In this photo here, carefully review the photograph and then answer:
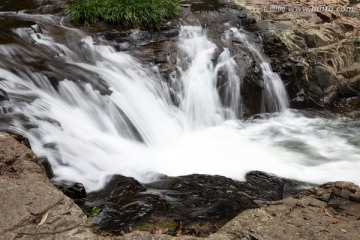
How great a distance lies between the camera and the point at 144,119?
900 centimetres

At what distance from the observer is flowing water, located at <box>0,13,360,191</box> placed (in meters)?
7.07

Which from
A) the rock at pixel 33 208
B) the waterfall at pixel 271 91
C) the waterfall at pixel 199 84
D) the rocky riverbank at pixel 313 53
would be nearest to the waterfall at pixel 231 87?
the waterfall at pixel 199 84

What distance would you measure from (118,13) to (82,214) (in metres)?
8.54

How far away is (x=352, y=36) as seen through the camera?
13.8 metres

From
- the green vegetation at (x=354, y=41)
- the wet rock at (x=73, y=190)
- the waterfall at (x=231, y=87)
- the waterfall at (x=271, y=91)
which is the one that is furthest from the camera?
the green vegetation at (x=354, y=41)

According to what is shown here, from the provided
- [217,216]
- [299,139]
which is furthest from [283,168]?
[217,216]

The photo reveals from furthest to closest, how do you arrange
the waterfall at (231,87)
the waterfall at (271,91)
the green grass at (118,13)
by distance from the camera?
1. the green grass at (118,13)
2. the waterfall at (271,91)
3. the waterfall at (231,87)

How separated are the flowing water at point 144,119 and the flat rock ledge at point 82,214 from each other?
56.5 inches

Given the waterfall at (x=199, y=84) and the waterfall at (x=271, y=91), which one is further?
the waterfall at (x=271, y=91)

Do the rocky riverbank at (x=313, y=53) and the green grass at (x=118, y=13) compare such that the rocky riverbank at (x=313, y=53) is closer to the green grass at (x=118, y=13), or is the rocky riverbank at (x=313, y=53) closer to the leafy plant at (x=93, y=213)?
the green grass at (x=118, y=13)

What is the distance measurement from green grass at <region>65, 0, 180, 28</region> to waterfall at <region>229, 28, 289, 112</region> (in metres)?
3.09

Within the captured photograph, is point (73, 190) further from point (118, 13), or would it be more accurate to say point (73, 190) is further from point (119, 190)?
point (118, 13)

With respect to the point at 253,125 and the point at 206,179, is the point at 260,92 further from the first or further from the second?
the point at 206,179

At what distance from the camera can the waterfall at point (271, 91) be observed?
11109mm
